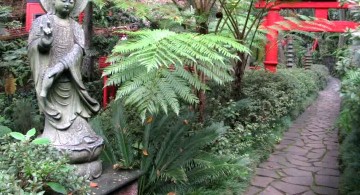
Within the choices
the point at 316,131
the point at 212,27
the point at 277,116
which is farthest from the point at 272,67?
the point at 212,27

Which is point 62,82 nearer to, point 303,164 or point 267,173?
point 267,173

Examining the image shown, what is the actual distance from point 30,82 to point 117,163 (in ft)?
16.0

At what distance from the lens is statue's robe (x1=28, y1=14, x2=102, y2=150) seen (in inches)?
117

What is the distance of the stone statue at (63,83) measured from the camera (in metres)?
2.92

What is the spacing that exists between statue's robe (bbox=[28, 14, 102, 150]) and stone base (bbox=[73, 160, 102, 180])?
6.7 inches

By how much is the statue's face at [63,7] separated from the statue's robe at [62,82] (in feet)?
0.18

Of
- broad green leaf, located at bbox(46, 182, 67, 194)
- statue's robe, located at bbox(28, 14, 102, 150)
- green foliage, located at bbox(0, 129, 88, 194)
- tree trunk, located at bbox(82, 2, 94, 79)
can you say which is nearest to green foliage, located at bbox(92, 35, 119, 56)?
tree trunk, located at bbox(82, 2, 94, 79)

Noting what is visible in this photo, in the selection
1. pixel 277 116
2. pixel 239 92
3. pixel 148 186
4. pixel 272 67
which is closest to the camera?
pixel 148 186

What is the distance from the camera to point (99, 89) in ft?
24.6

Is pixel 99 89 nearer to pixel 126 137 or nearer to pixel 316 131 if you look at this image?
pixel 126 137

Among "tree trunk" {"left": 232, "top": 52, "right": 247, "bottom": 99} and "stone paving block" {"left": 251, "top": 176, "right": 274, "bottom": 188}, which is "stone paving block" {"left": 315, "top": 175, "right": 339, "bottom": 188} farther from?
"tree trunk" {"left": 232, "top": 52, "right": 247, "bottom": 99}

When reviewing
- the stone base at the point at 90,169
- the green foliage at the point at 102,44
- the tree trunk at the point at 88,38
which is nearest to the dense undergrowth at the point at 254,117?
the stone base at the point at 90,169

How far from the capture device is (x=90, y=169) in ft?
9.86

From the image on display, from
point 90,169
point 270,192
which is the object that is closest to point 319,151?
point 270,192
